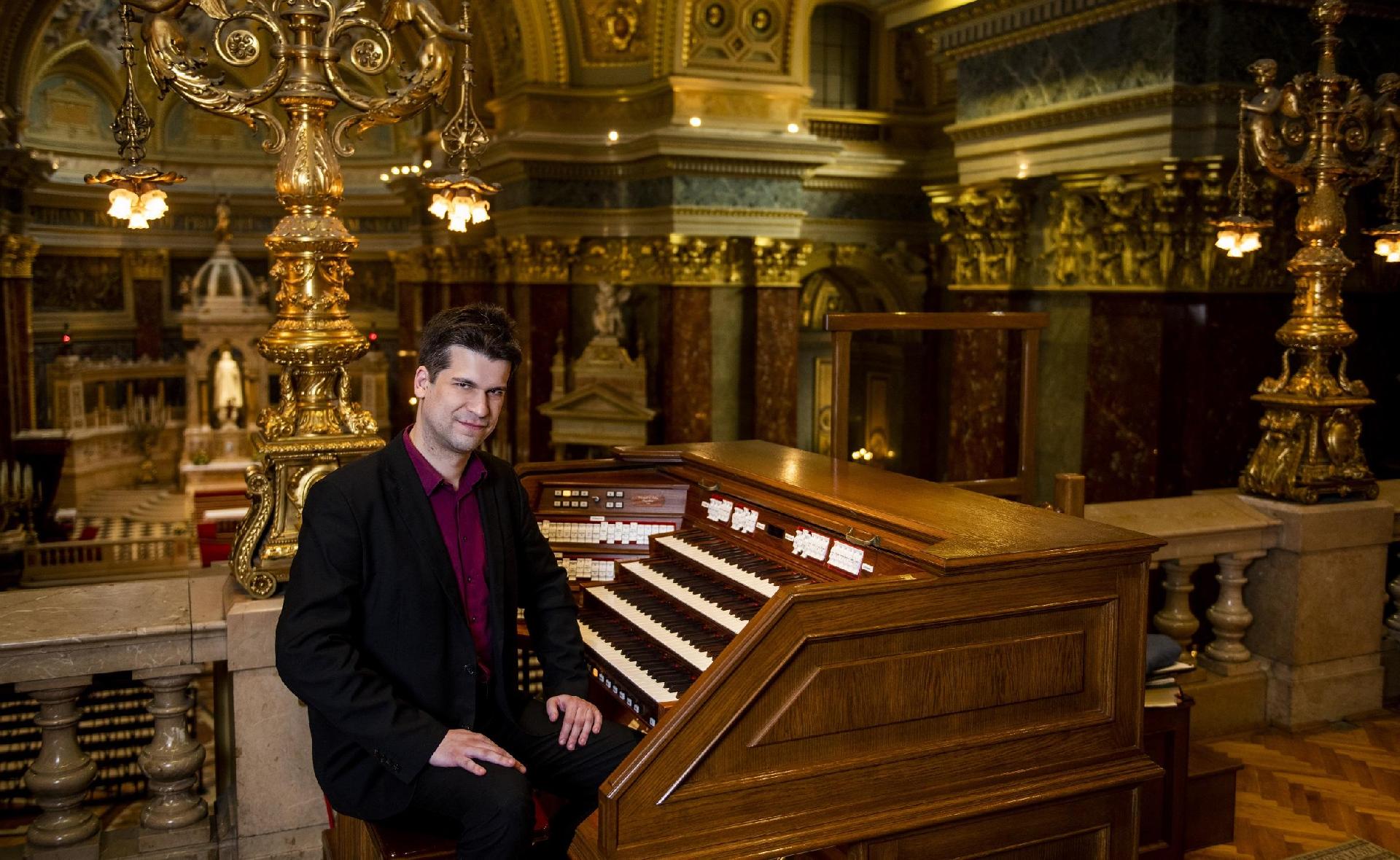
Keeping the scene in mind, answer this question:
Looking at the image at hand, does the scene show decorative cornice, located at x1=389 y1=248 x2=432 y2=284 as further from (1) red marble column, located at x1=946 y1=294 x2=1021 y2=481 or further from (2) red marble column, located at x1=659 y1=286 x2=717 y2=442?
(1) red marble column, located at x1=946 y1=294 x2=1021 y2=481

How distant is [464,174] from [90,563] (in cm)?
1040

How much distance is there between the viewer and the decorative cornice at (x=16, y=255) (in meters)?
17.1

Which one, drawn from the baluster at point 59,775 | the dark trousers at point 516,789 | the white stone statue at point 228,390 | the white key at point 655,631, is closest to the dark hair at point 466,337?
the dark trousers at point 516,789

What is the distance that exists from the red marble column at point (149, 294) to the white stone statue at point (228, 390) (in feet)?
27.5

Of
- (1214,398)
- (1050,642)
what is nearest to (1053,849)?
(1050,642)

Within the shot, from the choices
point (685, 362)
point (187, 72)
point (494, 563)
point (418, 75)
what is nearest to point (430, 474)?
point (494, 563)

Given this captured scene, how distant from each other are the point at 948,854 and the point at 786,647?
34.1 inches

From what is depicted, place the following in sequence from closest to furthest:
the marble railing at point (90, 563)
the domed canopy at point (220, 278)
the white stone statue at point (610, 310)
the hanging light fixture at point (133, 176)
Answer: the hanging light fixture at point (133, 176) < the marble railing at point (90, 563) < the white stone statue at point (610, 310) < the domed canopy at point (220, 278)

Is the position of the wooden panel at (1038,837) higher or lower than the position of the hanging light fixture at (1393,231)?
lower

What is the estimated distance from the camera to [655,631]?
13.3ft

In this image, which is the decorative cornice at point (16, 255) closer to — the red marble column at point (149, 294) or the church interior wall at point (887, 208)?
the church interior wall at point (887, 208)

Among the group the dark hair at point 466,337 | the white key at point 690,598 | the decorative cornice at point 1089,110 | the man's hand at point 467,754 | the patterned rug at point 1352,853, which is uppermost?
the decorative cornice at point 1089,110

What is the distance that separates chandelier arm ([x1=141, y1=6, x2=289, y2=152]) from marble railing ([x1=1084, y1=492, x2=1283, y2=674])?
13.7ft

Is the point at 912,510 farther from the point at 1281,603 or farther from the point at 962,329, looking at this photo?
the point at 1281,603
